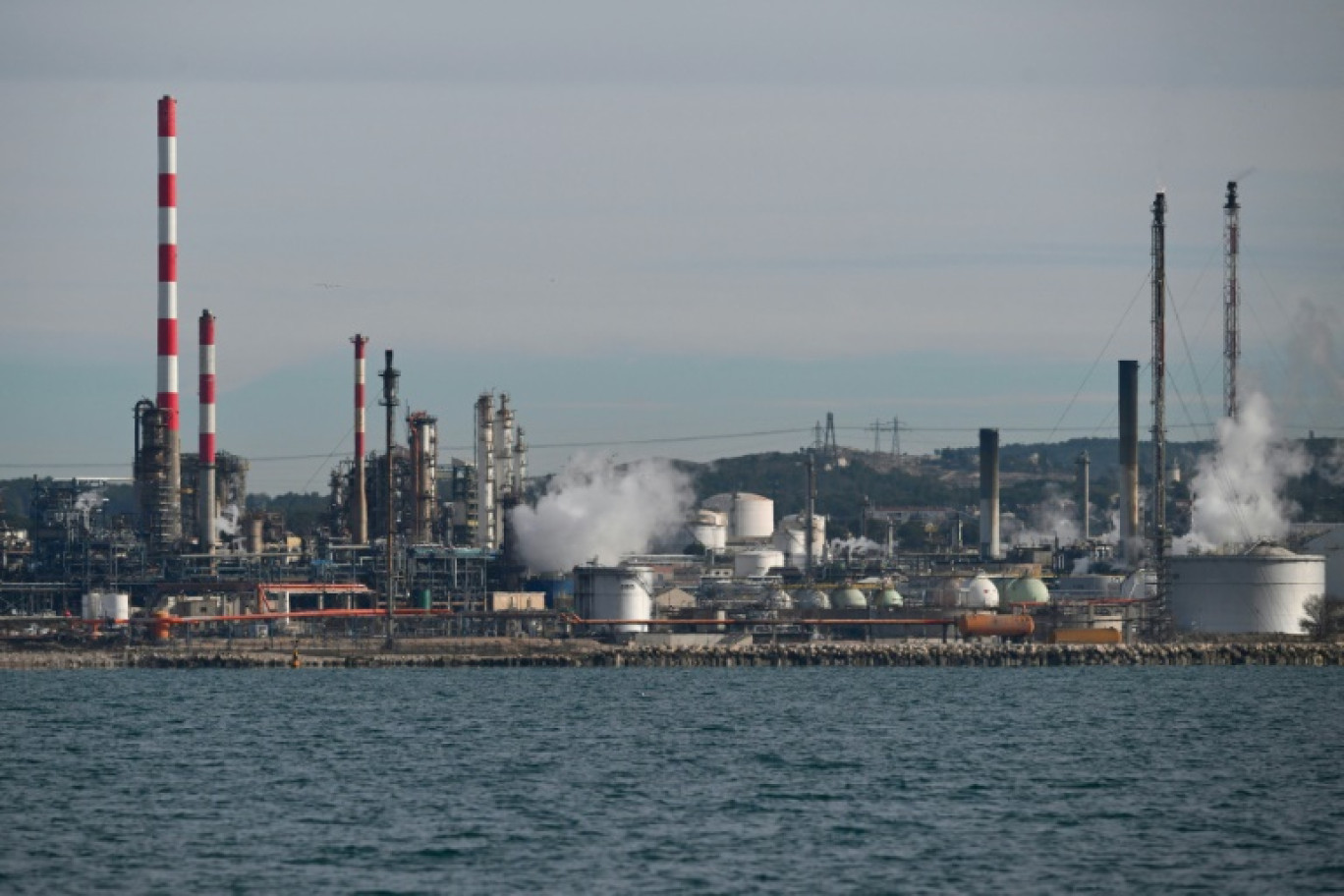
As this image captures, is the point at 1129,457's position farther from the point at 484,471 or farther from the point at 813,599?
the point at 484,471

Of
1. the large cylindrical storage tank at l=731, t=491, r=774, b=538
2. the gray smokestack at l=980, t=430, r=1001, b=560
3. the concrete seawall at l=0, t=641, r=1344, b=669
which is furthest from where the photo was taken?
the large cylindrical storage tank at l=731, t=491, r=774, b=538

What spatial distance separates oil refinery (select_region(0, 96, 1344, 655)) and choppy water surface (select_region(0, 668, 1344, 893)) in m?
30.8

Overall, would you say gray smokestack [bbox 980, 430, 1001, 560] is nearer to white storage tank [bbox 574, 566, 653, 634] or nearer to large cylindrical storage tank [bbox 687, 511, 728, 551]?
large cylindrical storage tank [bbox 687, 511, 728, 551]

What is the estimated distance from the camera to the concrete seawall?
331ft

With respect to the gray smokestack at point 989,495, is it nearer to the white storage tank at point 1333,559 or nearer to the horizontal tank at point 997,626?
the white storage tank at point 1333,559

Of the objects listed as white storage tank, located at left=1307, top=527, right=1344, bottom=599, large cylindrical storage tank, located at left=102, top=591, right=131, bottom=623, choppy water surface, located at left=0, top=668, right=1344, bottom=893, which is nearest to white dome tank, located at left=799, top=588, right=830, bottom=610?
white storage tank, located at left=1307, top=527, right=1344, bottom=599

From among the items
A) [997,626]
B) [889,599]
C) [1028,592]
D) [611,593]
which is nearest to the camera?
[997,626]

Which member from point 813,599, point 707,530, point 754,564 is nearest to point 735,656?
point 813,599

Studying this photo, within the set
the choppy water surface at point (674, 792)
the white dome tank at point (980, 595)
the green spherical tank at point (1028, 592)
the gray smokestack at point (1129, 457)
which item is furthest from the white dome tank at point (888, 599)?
the choppy water surface at point (674, 792)

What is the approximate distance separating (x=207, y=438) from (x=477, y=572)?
61.3 ft

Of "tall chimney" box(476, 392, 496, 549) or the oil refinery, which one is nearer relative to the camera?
the oil refinery

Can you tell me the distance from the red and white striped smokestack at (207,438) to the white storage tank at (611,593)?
74.9 ft

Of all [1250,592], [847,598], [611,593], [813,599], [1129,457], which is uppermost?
[1129,457]

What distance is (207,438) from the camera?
123 m
